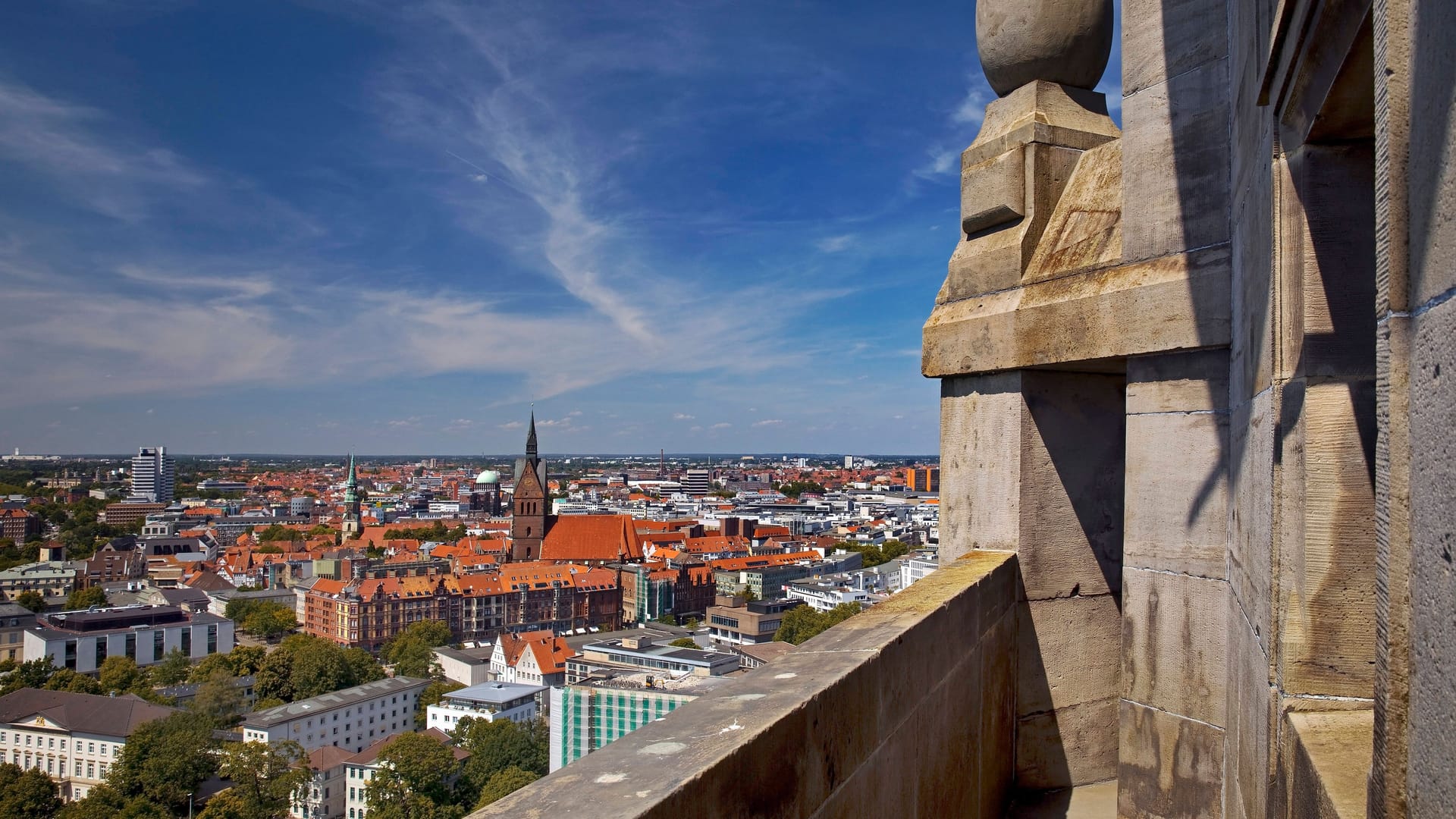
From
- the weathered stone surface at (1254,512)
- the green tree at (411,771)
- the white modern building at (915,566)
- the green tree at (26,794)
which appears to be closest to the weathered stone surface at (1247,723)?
the weathered stone surface at (1254,512)

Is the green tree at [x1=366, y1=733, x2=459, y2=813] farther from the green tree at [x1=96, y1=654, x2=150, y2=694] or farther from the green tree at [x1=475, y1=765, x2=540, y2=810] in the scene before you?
the green tree at [x1=96, y1=654, x2=150, y2=694]

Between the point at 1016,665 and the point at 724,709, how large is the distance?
6.82 ft

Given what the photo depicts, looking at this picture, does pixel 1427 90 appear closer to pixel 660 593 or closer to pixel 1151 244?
pixel 1151 244

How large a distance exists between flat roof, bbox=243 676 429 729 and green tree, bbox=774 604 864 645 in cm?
2090

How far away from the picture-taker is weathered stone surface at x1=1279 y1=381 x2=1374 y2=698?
5.15 ft

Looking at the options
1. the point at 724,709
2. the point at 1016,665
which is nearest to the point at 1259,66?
the point at 724,709

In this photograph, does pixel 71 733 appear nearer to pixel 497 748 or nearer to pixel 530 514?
pixel 497 748

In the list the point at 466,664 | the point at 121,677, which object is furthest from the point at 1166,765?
the point at 121,677

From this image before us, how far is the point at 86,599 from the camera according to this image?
241ft

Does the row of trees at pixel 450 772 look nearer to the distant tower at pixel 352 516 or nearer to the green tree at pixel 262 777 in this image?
the green tree at pixel 262 777

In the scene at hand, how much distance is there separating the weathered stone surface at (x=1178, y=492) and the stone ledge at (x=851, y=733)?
0.46 metres

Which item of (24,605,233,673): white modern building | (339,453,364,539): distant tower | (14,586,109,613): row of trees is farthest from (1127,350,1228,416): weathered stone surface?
(339,453,364,539): distant tower

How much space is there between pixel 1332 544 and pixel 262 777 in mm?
44853

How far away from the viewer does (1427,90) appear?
0.91 metres
